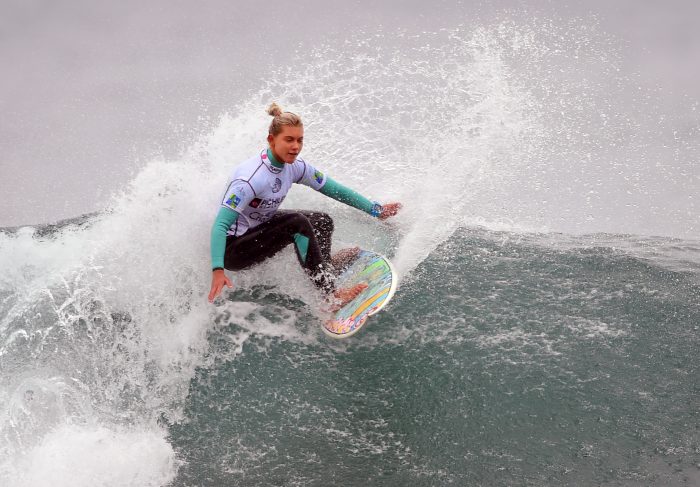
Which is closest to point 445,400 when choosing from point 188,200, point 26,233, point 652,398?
Answer: point 652,398

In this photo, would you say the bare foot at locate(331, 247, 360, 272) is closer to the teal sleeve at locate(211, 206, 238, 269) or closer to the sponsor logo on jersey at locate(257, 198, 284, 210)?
the sponsor logo on jersey at locate(257, 198, 284, 210)

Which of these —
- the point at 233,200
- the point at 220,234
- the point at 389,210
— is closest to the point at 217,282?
the point at 220,234

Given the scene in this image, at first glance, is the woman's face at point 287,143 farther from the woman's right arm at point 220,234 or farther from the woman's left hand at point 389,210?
the woman's left hand at point 389,210

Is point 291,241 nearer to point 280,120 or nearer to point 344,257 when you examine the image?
point 344,257

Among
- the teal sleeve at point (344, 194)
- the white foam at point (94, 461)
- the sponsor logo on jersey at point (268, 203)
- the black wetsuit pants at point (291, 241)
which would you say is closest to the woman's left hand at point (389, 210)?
the teal sleeve at point (344, 194)

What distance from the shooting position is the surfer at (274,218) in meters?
3.67

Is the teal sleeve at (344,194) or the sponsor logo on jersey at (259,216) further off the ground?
the teal sleeve at (344,194)

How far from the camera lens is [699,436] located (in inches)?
129

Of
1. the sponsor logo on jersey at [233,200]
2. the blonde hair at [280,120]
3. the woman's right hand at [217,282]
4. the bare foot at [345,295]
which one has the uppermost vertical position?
the blonde hair at [280,120]

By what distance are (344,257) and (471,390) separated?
45.5 inches

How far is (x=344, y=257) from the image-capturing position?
426 centimetres

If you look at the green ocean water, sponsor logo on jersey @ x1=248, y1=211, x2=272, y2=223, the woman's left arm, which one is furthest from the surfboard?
sponsor logo on jersey @ x1=248, y1=211, x2=272, y2=223

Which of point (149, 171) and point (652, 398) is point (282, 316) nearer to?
point (149, 171)

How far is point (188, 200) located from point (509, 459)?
2326 millimetres
